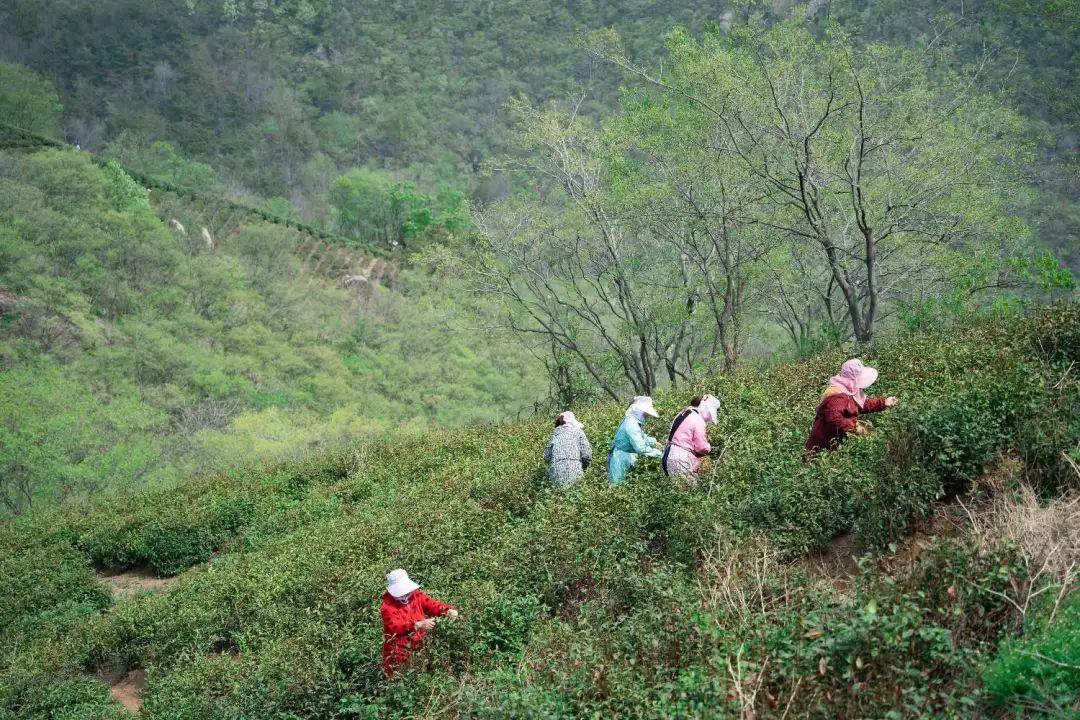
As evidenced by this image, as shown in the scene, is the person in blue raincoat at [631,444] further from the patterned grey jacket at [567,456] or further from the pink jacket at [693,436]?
the patterned grey jacket at [567,456]

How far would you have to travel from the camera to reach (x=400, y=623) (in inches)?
252

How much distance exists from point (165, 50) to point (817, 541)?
110 m

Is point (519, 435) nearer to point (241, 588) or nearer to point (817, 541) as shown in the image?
point (241, 588)

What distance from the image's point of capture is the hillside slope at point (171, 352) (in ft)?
95.1

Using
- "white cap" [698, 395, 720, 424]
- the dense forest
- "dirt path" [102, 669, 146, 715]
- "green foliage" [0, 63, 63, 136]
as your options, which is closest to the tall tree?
the dense forest

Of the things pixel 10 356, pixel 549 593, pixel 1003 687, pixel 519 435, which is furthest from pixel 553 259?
pixel 10 356

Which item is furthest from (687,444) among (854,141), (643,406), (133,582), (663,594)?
(133,582)

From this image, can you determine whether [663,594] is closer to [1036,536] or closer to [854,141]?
[1036,536]

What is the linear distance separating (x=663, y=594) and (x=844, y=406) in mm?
2712

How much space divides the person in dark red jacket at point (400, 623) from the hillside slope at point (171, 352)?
870 inches

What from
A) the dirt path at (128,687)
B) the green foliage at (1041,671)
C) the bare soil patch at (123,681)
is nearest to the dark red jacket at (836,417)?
the green foliage at (1041,671)

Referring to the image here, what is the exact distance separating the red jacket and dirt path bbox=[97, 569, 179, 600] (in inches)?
273

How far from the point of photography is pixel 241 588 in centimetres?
1009

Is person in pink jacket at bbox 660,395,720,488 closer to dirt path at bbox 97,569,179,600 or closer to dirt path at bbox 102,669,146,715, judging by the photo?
dirt path at bbox 102,669,146,715
